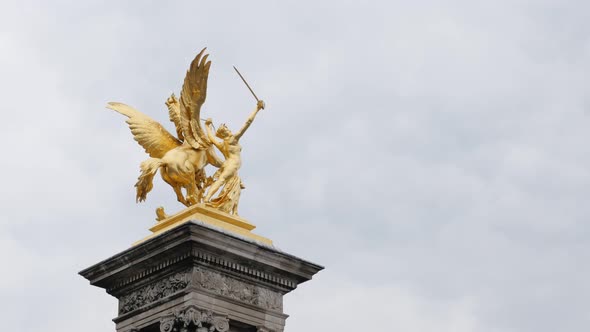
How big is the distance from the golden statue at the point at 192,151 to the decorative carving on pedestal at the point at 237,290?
172 centimetres

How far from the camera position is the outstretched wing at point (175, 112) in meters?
26.9

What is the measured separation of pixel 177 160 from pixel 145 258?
2.34 m

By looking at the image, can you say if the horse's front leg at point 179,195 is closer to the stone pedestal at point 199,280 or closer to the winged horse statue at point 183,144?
the winged horse statue at point 183,144

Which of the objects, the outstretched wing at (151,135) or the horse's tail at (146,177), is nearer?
the horse's tail at (146,177)

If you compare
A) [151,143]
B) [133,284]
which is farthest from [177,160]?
[133,284]

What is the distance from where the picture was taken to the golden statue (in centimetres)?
2606

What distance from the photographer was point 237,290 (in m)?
24.9

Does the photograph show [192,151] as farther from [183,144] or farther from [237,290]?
[237,290]

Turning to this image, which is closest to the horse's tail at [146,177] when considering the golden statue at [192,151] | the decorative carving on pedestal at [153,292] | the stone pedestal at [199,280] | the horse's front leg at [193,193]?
the golden statue at [192,151]

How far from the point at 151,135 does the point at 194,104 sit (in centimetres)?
119

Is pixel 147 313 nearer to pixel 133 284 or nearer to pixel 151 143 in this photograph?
pixel 133 284

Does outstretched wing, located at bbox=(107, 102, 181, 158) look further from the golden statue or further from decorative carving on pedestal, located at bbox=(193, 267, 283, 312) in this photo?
decorative carving on pedestal, located at bbox=(193, 267, 283, 312)

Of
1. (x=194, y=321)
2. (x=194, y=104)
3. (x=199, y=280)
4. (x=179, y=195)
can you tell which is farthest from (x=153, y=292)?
(x=194, y=104)

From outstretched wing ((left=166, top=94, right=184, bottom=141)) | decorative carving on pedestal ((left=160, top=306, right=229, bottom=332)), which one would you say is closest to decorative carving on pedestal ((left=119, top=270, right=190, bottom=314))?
decorative carving on pedestal ((left=160, top=306, right=229, bottom=332))
